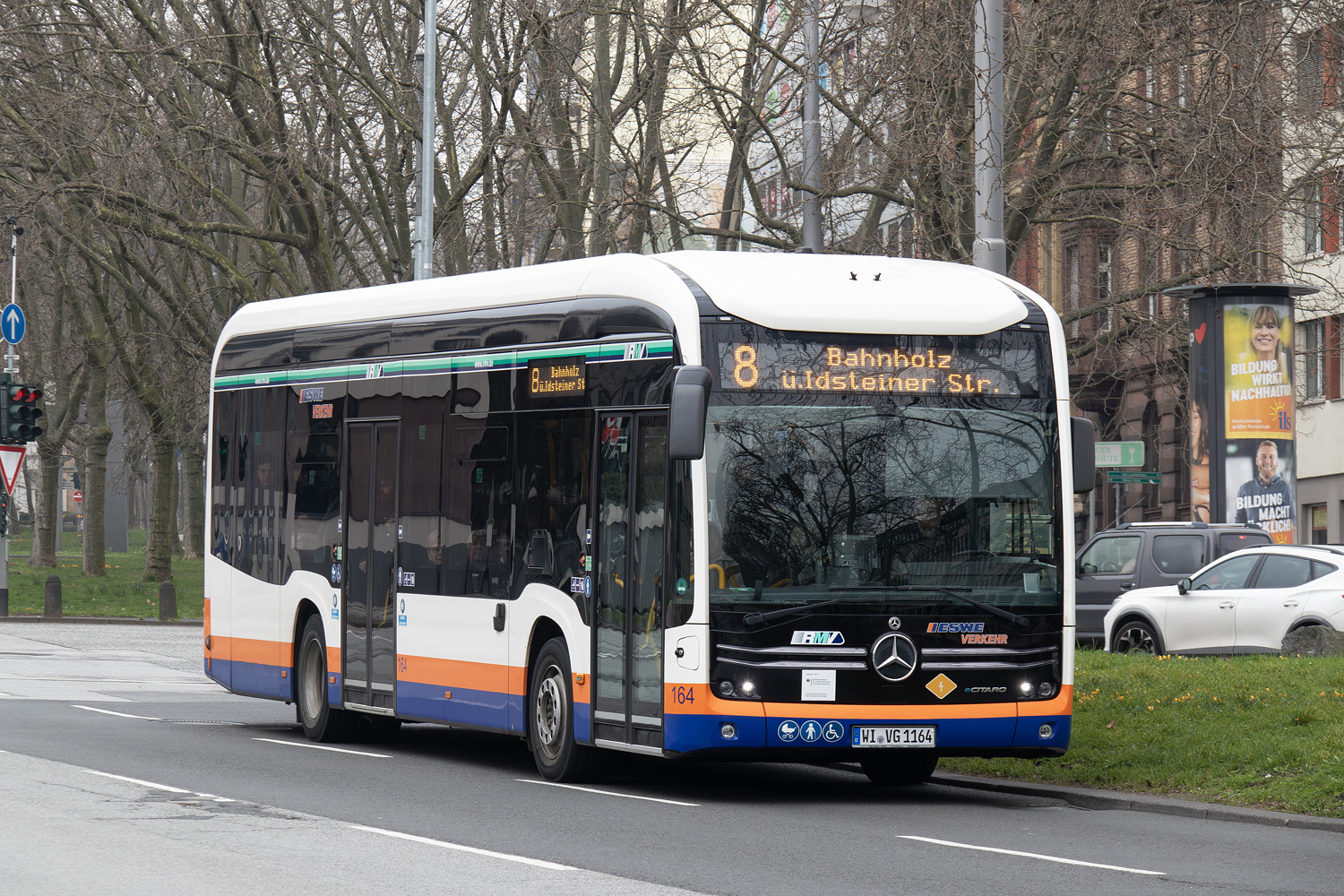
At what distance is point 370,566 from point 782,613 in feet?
16.1

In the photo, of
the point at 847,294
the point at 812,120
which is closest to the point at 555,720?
the point at 847,294

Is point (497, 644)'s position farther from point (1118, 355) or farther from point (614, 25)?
point (614, 25)

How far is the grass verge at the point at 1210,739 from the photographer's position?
42.1 feet

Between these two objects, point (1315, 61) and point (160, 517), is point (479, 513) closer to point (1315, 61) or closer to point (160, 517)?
point (1315, 61)

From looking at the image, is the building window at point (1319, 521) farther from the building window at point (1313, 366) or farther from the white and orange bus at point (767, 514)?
the white and orange bus at point (767, 514)

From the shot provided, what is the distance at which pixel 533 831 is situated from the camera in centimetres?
1098

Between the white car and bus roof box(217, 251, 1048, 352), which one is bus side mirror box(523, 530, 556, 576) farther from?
the white car

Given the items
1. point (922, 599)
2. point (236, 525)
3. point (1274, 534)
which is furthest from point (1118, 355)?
point (922, 599)

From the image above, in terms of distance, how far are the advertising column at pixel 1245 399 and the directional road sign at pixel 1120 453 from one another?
3.54 feet

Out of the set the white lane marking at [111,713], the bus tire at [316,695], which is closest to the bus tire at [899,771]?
the bus tire at [316,695]

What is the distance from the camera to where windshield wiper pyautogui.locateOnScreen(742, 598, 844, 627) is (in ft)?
40.5

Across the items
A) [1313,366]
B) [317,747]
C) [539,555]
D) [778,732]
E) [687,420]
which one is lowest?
[317,747]

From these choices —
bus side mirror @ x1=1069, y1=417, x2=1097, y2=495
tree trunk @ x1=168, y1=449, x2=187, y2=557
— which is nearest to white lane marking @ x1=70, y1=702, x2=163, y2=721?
bus side mirror @ x1=1069, y1=417, x2=1097, y2=495

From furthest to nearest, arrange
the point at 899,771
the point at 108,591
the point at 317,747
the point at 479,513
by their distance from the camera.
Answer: the point at 108,591
the point at 317,747
the point at 479,513
the point at 899,771
